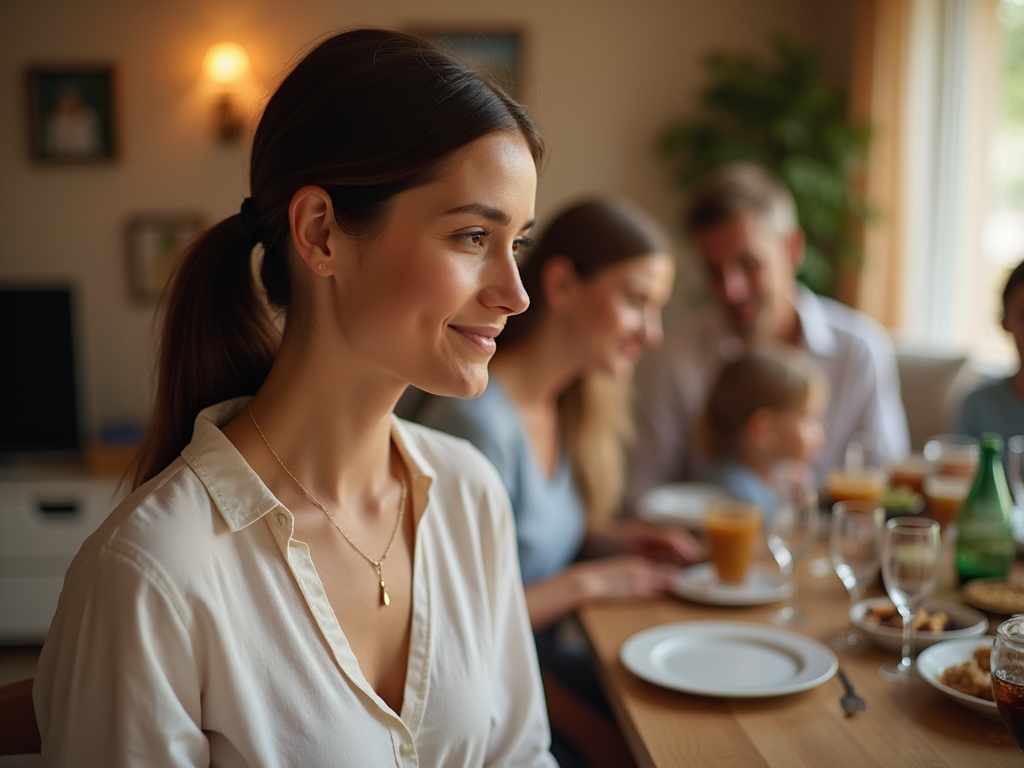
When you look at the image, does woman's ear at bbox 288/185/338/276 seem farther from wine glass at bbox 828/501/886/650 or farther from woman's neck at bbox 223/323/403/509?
wine glass at bbox 828/501/886/650

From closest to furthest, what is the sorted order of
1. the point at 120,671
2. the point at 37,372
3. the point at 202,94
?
the point at 120,671, the point at 37,372, the point at 202,94

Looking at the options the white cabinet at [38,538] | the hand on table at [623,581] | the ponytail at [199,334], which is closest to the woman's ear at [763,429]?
the hand on table at [623,581]

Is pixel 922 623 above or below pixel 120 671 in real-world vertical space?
below

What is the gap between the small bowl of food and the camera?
1359mm

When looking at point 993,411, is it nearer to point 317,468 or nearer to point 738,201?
point 738,201

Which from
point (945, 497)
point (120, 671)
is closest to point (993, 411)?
point (945, 497)

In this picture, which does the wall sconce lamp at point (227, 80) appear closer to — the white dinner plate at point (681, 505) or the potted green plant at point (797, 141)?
the potted green plant at point (797, 141)

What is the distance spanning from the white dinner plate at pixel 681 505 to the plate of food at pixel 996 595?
64 cm

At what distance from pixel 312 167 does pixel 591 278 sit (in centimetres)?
116

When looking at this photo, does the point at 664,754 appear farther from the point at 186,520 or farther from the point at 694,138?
the point at 694,138

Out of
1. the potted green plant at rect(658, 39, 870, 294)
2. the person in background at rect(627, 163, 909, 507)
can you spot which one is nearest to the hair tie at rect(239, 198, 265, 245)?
the person in background at rect(627, 163, 909, 507)

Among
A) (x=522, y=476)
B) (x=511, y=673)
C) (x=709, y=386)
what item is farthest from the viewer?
(x=709, y=386)

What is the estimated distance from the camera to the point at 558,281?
220cm

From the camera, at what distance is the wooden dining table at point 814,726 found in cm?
110
